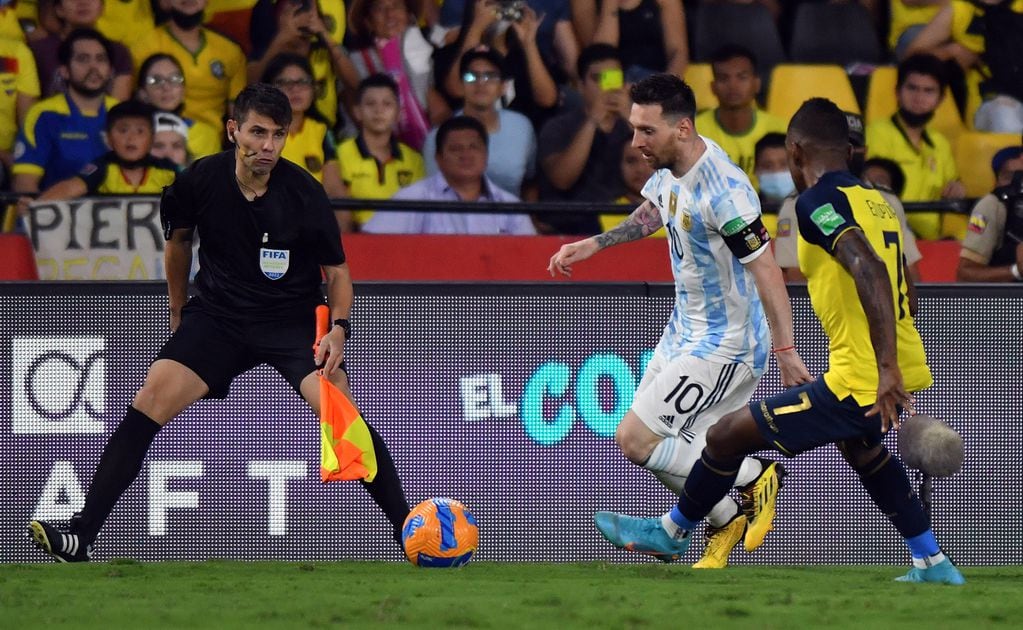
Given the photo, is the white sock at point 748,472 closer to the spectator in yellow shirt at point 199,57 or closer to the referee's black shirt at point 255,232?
the referee's black shirt at point 255,232

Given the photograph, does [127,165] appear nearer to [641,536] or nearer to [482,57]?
[482,57]

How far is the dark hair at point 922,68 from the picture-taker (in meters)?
10.9

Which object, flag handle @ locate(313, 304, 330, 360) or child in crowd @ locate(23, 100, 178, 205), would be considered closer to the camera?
flag handle @ locate(313, 304, 330, 360)

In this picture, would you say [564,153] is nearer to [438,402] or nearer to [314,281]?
[438,402]

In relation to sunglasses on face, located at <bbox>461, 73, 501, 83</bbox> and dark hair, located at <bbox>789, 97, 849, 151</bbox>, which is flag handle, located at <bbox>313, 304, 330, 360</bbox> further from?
sunglasses on face, located at <bbox>461, 73, 501, 83</bbox>

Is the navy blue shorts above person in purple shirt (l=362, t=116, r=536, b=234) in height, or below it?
below

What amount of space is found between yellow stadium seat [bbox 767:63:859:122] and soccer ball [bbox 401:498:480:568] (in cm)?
507

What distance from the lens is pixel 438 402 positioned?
792 cm

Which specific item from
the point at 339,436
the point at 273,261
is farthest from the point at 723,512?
the point at 273,261

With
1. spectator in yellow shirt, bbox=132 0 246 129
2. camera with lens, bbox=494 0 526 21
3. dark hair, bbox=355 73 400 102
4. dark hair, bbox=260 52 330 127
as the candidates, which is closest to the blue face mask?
camera with lens, bbox=494 0 526 21

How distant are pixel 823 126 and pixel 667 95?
0.88 meters

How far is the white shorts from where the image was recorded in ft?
22.3

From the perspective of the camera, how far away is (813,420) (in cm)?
598

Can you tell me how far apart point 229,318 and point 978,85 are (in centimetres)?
642
